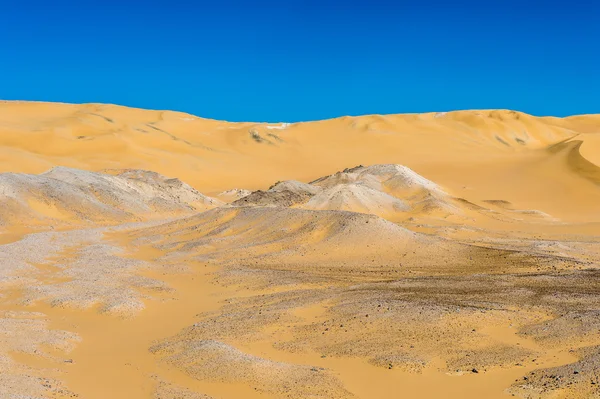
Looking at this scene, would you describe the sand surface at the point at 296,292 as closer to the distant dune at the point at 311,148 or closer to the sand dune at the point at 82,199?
the sand dune at the point at 82,199

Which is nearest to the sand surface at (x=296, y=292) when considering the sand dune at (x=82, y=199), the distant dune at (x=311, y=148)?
the sand dune at (x=82, y=199)

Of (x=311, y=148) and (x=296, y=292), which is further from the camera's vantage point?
(x=311, y=148)

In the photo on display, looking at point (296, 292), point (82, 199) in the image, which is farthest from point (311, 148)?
point (296, 292)

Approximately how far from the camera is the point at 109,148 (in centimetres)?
6631

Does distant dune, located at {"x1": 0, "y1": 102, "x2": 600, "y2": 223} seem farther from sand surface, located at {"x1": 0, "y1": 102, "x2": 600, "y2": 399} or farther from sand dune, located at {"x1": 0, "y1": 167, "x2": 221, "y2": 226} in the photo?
sand dune, located at {"x1": 0, "y1": 167, "x2": 221, "y2": 226}

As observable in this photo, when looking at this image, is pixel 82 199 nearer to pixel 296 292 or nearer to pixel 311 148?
pixel 296 292

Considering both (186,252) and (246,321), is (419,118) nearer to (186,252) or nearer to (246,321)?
(186,252)

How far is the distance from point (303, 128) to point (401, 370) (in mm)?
83210

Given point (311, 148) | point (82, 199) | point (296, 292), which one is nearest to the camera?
point (296, 292)

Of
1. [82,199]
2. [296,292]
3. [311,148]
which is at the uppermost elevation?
[311,148]

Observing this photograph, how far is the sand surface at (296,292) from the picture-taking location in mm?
9156

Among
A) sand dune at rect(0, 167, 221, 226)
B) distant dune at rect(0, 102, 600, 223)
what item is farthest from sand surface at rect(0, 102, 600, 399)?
distant dune at rect(0, 102, 600, 223)

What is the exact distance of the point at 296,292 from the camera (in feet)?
48.6

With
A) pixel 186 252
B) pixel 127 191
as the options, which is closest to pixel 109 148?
pixel 127 191
